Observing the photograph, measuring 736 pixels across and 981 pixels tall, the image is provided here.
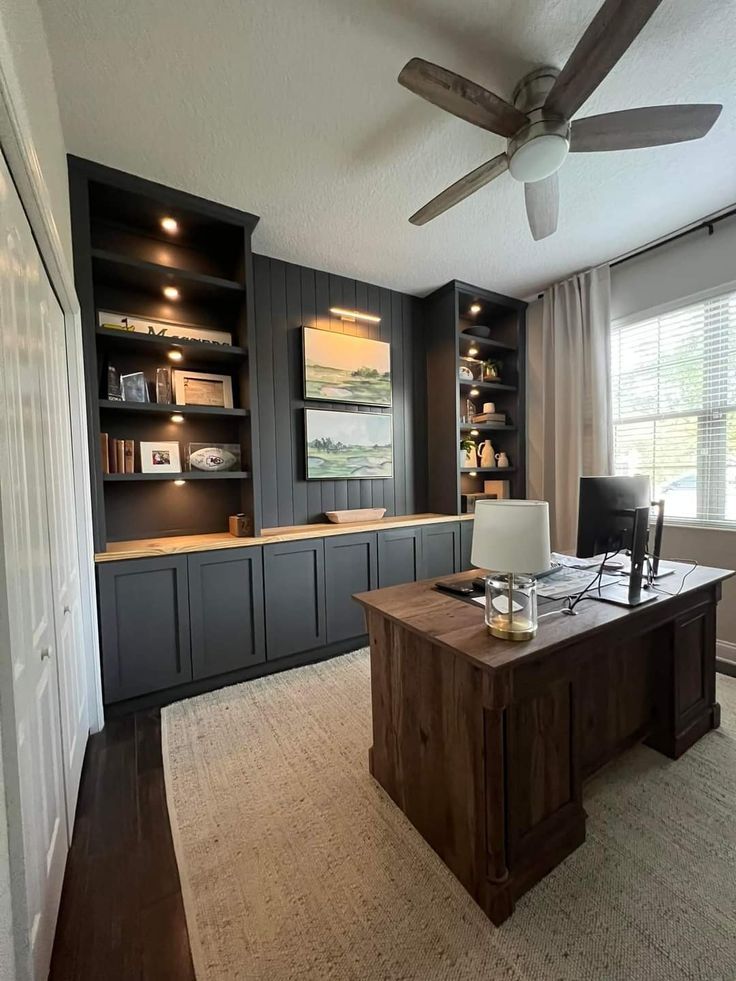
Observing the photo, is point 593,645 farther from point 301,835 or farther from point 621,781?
point 301,835

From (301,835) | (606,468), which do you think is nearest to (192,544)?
(301,835)

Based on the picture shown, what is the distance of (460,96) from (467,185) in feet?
1.46

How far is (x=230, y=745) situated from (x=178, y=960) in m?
0.89

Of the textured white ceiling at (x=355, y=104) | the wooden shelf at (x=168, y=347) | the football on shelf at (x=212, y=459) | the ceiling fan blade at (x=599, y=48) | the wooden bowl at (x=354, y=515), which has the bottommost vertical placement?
the wooden bowl at (x=354, y=515)

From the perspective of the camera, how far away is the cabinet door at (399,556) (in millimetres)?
3076

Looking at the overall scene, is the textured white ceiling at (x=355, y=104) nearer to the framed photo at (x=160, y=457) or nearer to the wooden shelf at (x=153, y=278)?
the wooden shelf at (x=153, y=278)

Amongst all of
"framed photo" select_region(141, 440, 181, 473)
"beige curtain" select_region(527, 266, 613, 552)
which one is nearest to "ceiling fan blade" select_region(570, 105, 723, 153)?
"beige curtain" select_region(527, 266, 613, 552)

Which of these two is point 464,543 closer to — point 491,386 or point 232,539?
point 491,386

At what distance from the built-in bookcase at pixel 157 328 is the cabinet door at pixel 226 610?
0.32 m

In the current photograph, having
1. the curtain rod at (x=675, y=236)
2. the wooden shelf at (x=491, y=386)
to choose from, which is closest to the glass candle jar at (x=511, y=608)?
the wooden shelf at (x=491, y=386)

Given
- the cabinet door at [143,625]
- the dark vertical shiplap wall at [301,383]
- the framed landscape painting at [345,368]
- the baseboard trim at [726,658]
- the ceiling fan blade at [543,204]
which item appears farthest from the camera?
the framed landscape painting at [345,368]

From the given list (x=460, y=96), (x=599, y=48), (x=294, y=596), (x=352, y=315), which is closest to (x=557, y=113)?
(x=599, y=48)

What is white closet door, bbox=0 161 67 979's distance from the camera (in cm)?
92

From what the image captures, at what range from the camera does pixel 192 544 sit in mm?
2410
